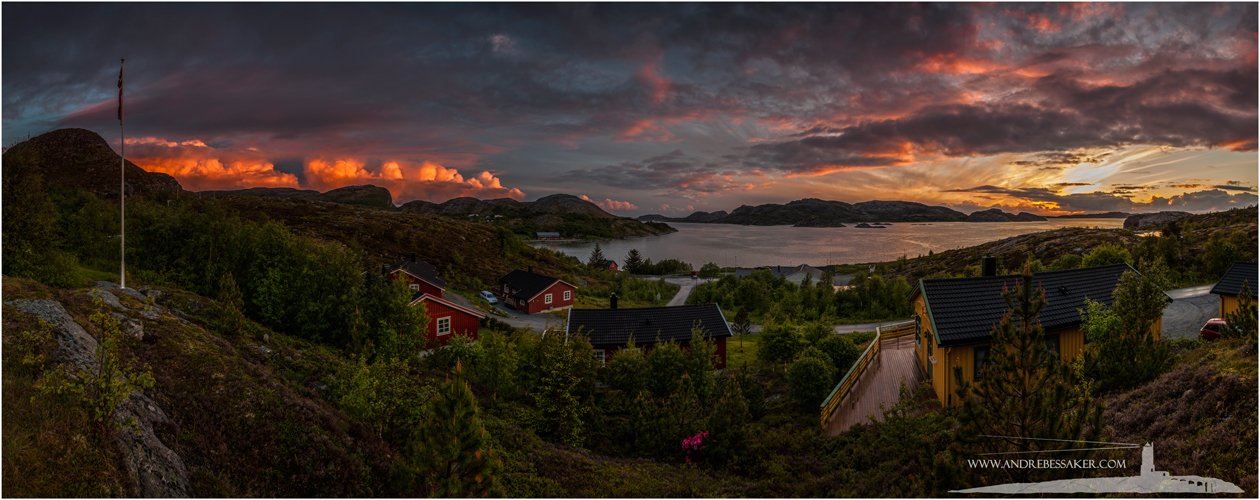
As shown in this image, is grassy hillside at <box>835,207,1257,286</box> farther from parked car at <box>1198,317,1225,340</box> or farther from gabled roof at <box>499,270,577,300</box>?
gabled roof at <box>499,270,577,300</box>

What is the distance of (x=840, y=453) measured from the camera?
11125 millimetres

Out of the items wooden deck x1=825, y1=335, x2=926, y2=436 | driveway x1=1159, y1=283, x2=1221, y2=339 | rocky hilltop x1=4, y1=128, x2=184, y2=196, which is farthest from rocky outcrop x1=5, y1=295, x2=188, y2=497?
rocky hilltop x1=4, y1=128, x2=184, y2=196

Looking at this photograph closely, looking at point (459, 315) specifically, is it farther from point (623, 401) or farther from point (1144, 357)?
Result: point (1144, 357)

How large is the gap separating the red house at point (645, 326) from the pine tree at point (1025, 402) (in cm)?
1786

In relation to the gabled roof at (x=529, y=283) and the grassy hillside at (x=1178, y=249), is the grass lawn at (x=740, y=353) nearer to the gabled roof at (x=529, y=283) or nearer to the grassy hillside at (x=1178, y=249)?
the grassy hillside at (x=1178, y=249)

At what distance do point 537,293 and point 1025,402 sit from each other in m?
45.7

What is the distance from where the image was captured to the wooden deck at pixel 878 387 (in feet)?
45.1

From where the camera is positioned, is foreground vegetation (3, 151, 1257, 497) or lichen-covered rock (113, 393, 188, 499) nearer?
lichen-covered rock (113, 393, 188, 499)

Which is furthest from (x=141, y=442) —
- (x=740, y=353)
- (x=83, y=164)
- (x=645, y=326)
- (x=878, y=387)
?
(x=83, y=164)

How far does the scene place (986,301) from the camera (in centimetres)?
1527

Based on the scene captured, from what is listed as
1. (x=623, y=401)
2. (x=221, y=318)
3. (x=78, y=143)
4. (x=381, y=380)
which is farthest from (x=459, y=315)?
(x=78, y=143)

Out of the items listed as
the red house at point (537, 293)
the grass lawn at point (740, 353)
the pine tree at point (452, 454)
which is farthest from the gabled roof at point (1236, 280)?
the red house at point (537, 293)

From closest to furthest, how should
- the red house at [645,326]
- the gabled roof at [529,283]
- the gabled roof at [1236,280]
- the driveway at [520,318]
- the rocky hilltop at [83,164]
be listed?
the gabled roof at [1236,280]
the red house at [645,326]
the driveway at [520,318]
the gabled roof at [529,283]
the rocky hilltop at [83,164]

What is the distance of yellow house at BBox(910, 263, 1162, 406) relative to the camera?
13961 millimetres
